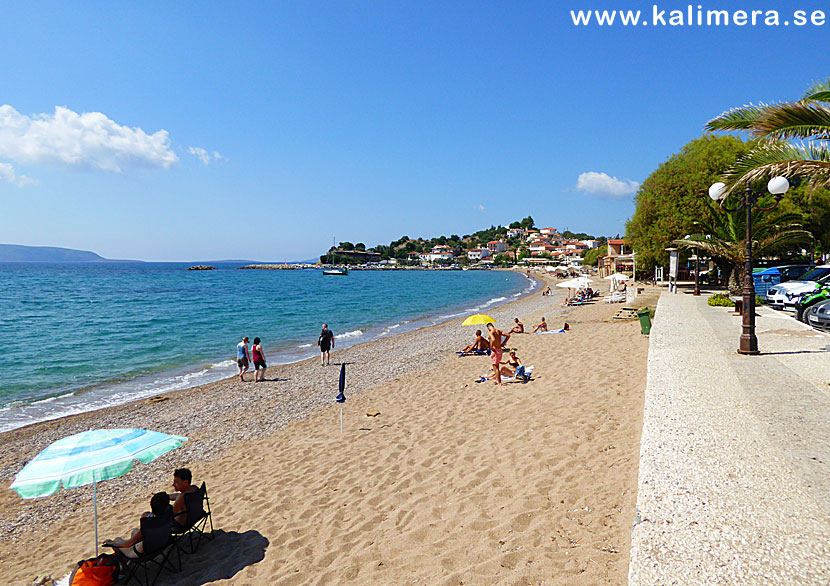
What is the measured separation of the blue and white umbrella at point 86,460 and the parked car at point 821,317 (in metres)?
16.1

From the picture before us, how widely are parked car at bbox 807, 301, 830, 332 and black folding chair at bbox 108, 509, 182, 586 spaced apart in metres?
16.3

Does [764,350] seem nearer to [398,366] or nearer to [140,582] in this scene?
[398,366]

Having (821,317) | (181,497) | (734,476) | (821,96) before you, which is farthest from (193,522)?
(821,317)

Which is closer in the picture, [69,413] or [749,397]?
[749,397]

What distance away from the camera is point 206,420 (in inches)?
439

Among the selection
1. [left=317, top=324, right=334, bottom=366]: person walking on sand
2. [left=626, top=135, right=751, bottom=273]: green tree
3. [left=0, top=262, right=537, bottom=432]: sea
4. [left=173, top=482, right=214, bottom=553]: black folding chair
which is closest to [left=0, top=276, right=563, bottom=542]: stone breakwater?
[left=317, top=324, right=334, bottom=366]: person walking on sand

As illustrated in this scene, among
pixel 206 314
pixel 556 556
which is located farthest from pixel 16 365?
pixel 556 556

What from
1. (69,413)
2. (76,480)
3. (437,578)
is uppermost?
(76,480)

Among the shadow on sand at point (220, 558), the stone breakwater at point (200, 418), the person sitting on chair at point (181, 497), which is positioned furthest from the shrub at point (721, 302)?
the person sitting on chair at point (181, 497)

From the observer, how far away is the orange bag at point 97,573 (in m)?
4.81

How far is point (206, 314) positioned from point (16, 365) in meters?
18.6

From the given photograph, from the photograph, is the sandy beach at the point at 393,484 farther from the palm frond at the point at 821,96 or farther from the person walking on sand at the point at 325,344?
the palm frond at the point at 821,96

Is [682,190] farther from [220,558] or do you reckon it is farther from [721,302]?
[220,558]

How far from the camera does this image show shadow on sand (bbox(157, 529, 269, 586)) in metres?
5.00
